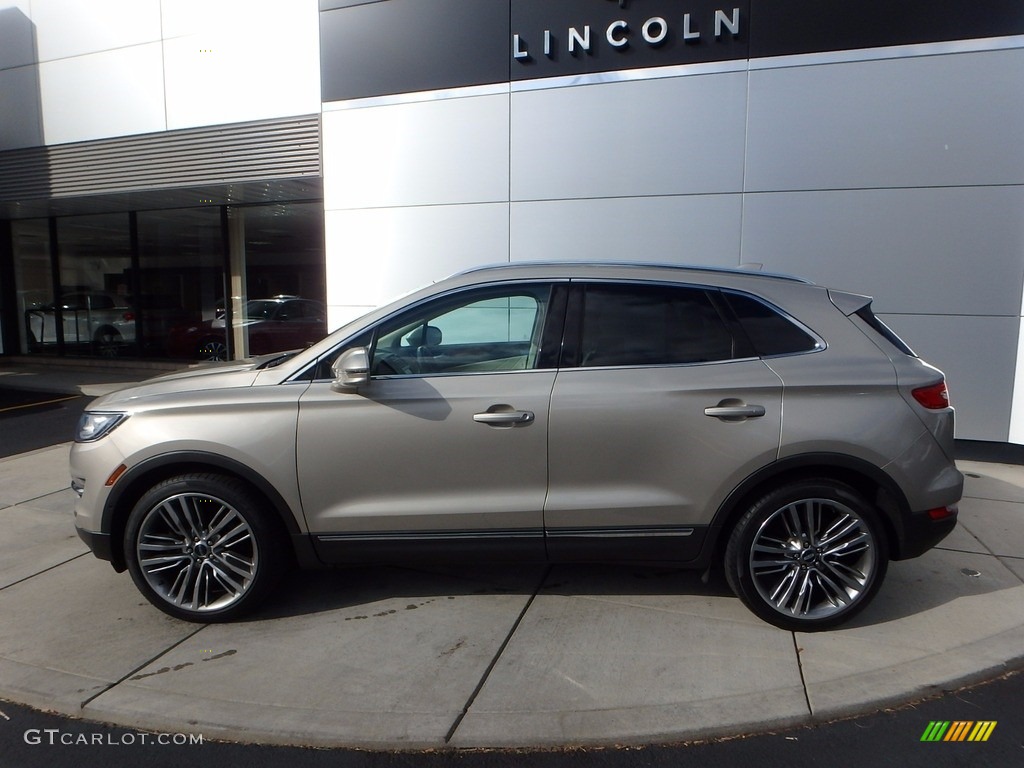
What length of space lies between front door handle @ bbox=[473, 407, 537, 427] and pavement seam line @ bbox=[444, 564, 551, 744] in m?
1.08

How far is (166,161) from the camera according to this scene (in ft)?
35.1

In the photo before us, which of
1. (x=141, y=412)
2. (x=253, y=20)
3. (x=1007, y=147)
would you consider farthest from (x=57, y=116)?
(x=1007, y=147)

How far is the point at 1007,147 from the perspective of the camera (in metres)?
7.16

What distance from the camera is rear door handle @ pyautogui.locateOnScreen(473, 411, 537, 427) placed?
3623mm

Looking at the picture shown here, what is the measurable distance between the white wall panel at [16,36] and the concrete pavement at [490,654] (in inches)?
409

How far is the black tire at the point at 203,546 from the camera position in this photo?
3.73 metres

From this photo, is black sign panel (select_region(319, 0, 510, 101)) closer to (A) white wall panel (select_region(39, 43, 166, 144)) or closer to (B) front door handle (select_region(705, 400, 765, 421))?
(A) white wall panel (select_region(39, 43, 166, 144))

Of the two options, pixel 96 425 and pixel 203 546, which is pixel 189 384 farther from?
pixel 203 546

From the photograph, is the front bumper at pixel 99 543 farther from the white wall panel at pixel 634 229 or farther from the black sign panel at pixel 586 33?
the black sign panel at pixel 586 33

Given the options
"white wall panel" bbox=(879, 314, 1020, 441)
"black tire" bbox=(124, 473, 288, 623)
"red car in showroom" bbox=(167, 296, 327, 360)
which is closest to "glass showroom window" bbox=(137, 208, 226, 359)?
"red car in showroom" bbox=(167, 296, 327, 360)

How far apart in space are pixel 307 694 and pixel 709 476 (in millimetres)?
2108

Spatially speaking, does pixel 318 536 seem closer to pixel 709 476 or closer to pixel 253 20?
pixel 709 476
